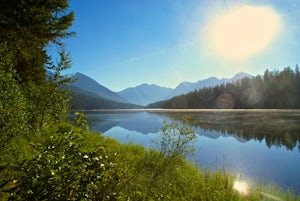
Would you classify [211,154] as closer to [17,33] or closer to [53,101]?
[53,101]

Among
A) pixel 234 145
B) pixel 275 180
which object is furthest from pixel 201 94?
pixel 275 180

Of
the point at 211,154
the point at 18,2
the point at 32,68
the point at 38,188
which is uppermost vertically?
the point at 18,2

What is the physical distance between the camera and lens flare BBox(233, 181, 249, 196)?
9.85m

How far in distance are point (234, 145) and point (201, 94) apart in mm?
170841

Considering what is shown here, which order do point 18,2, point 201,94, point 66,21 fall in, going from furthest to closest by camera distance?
point 201,94, point 66,21, point 18,2

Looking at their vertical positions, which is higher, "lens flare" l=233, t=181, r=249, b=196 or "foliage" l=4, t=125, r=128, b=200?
"foliage" l=4, t=125, r=128, b=200

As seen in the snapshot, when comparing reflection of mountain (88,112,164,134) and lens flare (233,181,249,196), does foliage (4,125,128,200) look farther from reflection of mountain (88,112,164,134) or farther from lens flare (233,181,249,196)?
reflection of mountain (88,112,164,134)

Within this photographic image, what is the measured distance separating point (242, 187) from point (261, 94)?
15246 centimetres

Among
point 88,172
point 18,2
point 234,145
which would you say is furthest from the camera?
point 234,145

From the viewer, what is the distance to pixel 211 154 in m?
20.3

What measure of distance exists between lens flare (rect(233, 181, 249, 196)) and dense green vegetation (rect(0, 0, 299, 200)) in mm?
282

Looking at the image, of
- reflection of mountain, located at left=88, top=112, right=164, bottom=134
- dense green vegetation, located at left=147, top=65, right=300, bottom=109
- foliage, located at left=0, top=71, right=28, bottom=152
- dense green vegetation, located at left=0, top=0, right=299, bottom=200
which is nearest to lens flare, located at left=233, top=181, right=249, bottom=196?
dense green vegetation, located at left=0, top=0, right=299, bottom=200

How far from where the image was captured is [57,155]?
362cm

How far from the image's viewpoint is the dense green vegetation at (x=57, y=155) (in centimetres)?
342
